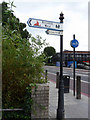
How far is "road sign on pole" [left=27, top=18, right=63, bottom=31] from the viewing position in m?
4.12

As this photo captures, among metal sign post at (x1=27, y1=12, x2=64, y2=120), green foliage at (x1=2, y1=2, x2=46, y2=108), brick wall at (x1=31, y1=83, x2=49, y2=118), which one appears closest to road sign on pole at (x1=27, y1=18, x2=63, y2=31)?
metal sign post at (x1=27, y1=12, x2=64, y2=120)

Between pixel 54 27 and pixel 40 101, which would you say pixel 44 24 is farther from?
pixel 40 101

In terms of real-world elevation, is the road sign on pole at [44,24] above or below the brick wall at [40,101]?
above

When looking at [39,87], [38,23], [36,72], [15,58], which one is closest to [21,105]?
[39,87]

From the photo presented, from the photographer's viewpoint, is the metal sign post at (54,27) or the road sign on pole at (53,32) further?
the road sign on pole at (53,32)

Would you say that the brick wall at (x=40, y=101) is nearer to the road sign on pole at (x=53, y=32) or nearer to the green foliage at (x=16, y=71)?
the green foliage at (x=16, y=71)

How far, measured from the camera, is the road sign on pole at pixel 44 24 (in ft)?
13.5

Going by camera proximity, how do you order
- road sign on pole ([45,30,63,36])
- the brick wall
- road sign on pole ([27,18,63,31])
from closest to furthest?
the brick wall < road sign on pole ([27,18,63,31]) < road sign on pole ([45,30,63,36])

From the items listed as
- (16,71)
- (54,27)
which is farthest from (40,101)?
(54,27)

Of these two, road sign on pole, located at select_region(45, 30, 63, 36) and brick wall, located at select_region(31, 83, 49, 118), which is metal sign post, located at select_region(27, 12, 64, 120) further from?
brick wall, located at select_region(31, 83, 49, 118)

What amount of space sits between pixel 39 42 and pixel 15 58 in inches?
39.2

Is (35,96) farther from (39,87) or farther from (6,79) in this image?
(6,79)

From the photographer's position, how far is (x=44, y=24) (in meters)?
4.38

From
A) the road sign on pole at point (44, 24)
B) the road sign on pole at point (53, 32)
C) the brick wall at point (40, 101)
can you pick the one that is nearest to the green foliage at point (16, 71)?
the brick wall at point (40, 101)
